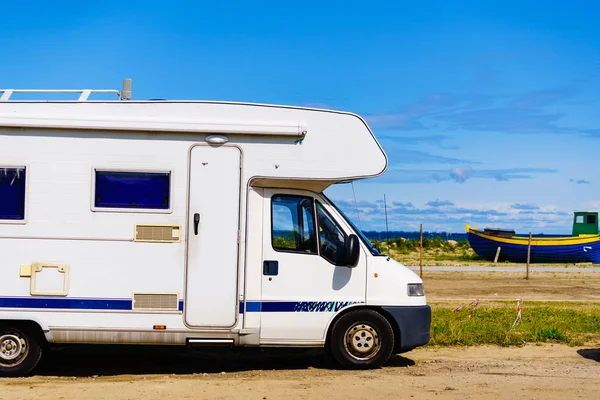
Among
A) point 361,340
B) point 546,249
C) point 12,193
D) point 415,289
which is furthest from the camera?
point 546,249

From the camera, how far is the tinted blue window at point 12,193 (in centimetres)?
904

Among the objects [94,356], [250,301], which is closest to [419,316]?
[250,301]

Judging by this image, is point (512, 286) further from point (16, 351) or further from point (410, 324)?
point (16, 351)

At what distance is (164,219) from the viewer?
909 centimetres

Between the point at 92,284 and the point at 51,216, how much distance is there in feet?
2.93

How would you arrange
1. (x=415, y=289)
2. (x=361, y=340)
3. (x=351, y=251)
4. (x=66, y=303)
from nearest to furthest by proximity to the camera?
1. (x=66, y=303)
2. (x=351, y=251)
3. (x=361, y=340)
4. (x=415, y=289)

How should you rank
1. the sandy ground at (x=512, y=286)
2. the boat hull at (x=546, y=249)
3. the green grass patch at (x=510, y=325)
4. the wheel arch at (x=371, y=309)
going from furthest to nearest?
the boat hull at (x=546, y=249) < the sandy ground at (x=512, y=286) < the green grass patch at (x=510, y=325) < the wheel arch at (x=371, y=309)

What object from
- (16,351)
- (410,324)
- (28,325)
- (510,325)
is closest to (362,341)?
(410,324)

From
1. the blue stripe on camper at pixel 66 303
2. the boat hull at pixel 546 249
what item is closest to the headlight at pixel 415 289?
the blue stripe on camper at pixel 66 303

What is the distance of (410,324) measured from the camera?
9.46m

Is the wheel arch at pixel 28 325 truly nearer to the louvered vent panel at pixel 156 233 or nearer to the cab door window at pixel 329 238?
the louvered vent panel at pixel 156 233

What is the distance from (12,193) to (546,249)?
3330 centimetres

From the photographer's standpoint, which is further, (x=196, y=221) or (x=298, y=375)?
(x=298, y=375)

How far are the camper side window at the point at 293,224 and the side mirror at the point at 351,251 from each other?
1.25 ft
